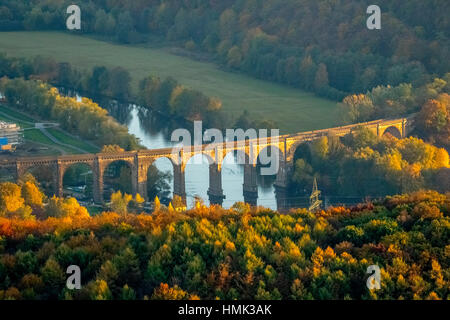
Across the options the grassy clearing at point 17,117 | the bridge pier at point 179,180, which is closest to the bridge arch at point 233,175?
the bridge pier at point 179,180

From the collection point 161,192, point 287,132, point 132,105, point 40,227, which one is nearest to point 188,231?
point 40,227

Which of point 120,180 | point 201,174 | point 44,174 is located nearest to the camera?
point 44,174

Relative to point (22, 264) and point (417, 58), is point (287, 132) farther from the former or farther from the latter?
point (22, 264)

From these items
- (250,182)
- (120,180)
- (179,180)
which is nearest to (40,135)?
(120,180)

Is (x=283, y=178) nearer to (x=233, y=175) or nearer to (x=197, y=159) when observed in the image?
(x=233, y=175)

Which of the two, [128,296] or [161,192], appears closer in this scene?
[128,296]

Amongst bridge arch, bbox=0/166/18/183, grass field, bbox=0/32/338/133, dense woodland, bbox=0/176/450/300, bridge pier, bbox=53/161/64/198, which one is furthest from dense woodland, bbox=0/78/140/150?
dense woodland, bbox=0/176/450/300

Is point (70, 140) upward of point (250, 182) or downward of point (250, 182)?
upward
